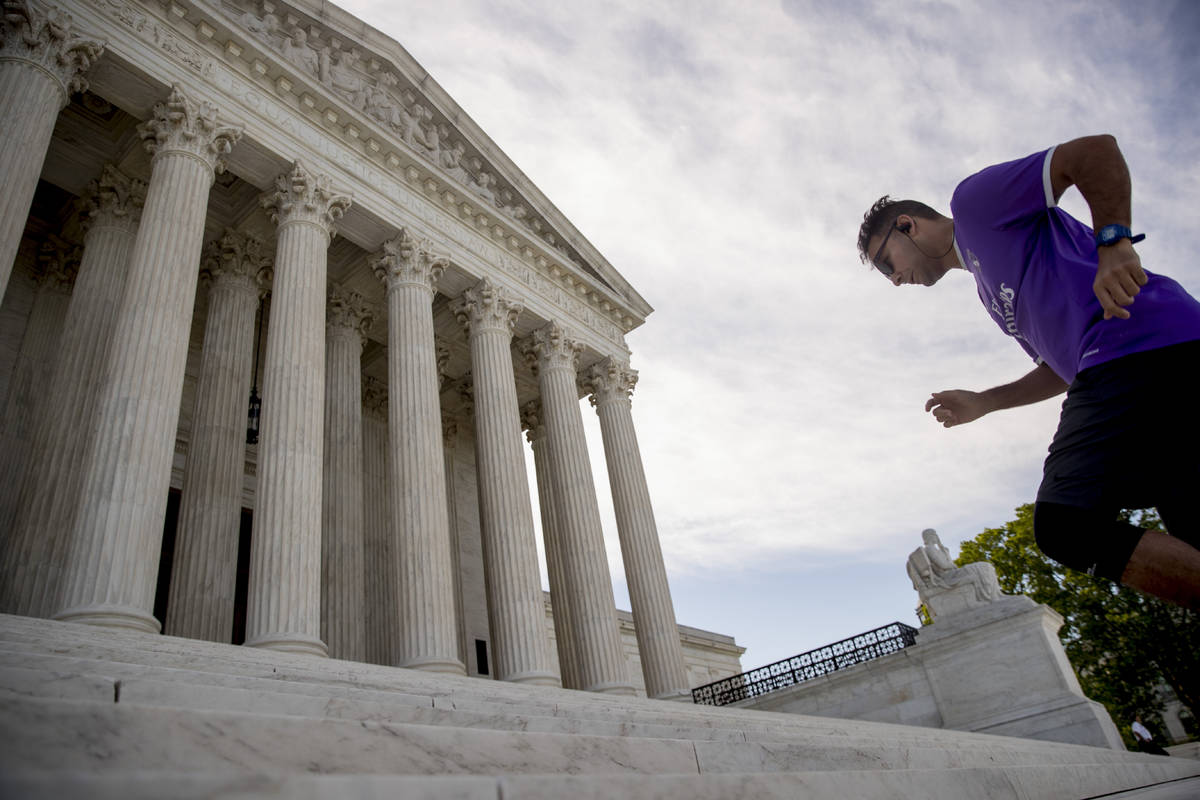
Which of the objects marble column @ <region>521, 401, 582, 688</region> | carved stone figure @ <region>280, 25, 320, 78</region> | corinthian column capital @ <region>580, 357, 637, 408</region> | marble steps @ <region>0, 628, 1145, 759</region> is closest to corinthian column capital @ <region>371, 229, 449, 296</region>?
carved stone figure @ <region>280, 25, 320, 78</region>

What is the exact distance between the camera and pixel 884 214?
476 cm

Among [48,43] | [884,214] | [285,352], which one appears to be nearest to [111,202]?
[48,43]

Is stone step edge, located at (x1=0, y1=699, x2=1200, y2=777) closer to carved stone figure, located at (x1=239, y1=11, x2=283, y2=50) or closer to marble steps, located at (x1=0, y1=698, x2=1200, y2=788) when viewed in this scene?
marble steps, located at (x1=0, y1=698, x2=1200, y2=788)

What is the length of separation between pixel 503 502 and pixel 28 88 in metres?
11.4

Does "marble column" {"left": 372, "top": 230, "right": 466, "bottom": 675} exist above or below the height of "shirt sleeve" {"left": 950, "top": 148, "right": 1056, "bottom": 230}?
above

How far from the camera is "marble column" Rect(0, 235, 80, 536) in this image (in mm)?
12977

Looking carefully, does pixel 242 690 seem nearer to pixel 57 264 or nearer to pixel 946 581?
pixel 57 264

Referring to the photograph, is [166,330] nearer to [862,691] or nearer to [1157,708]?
[862,691]

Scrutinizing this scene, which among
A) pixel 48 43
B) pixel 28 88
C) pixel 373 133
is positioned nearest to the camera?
pixel 28 88

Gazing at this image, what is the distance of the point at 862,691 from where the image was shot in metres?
19.1

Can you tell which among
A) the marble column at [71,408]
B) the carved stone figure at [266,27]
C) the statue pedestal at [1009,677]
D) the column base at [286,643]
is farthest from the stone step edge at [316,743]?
the carved stone figure at [266,27]

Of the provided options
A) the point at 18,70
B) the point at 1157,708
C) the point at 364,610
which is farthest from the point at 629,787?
the point at 1157,708

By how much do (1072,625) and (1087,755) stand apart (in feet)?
93.2

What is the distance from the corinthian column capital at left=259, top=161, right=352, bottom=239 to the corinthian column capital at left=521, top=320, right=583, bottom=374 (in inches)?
273
